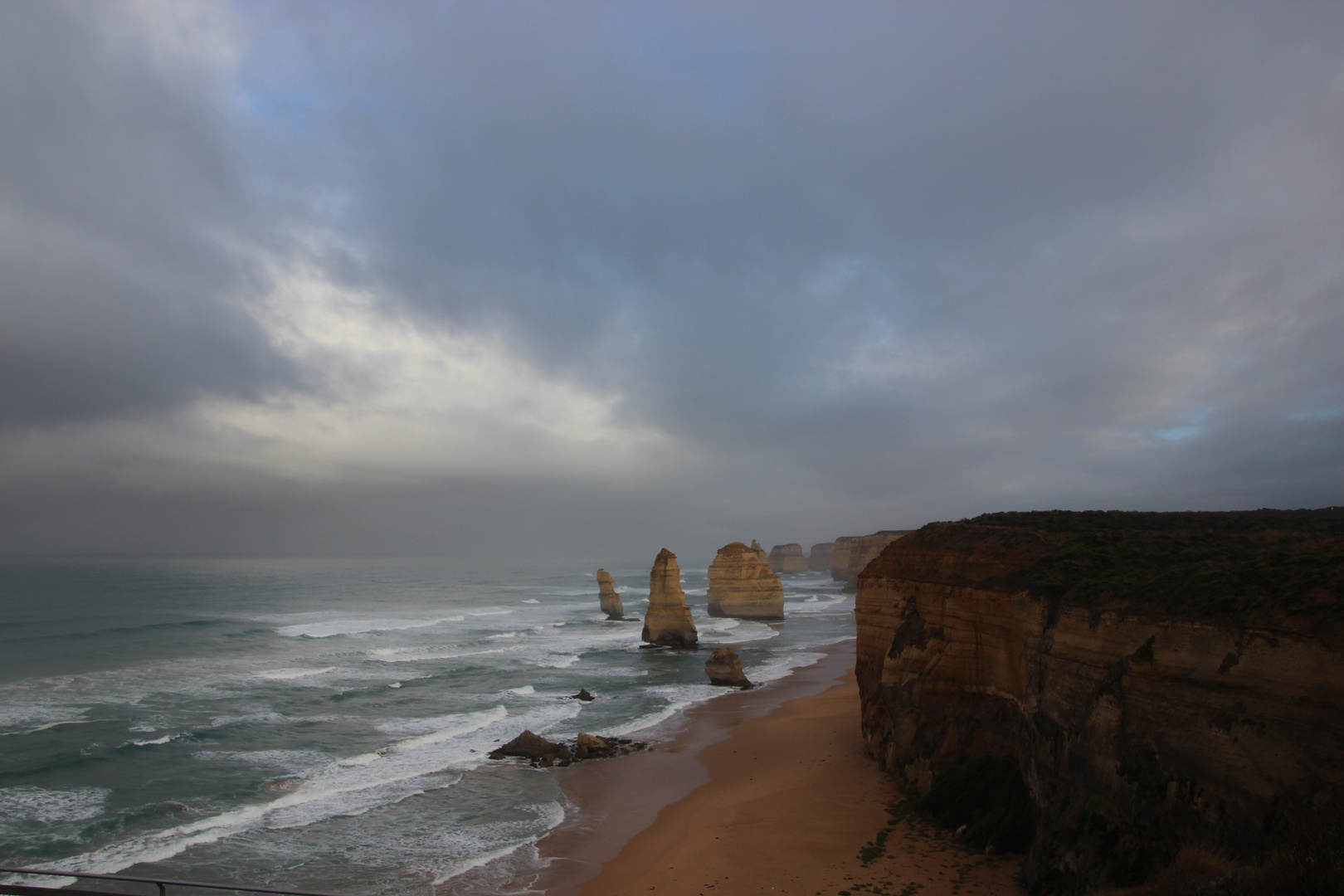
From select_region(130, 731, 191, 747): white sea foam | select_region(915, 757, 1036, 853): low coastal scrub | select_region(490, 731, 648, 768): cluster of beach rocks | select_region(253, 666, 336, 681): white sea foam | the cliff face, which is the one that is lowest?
select_region(490, 731, 648, 768): cluster of beach rocks

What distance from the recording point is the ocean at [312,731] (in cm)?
1576

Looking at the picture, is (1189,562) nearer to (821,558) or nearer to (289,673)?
(289,673)

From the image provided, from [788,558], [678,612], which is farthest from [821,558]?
[678,612]

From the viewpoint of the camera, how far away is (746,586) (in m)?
65.2

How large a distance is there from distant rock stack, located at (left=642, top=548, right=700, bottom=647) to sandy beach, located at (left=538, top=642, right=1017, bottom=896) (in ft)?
69.4

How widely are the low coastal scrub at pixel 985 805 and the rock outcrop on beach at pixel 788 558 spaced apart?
13845 centimetres

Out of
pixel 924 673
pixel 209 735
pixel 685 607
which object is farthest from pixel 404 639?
pixel 924 673

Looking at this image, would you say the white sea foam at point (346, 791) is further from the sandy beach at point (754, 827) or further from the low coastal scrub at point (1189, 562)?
the low coastal scrub at point (1189, 562)

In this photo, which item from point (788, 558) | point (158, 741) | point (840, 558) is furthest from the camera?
point (788, 558)

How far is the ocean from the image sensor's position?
15.8 meters

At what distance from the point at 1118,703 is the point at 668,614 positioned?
38902 mm

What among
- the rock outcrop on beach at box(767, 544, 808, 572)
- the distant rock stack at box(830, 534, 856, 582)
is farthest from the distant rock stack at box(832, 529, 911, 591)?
the rock outcrop on beach at box(767, 544, 808, 572)

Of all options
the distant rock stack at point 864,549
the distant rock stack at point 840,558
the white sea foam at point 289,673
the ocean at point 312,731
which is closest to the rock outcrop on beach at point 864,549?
the distant rock stack at point 864,549

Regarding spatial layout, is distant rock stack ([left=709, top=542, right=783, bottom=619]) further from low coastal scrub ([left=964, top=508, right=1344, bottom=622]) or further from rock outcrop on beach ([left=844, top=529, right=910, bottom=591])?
low coastal scrub ([left=964, top=508, right=1344, bottom=622])
